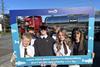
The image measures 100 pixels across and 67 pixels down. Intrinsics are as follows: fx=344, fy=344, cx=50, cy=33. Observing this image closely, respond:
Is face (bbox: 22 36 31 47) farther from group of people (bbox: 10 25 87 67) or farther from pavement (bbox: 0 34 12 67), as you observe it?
pavement (bbox: 0 34 12 67)

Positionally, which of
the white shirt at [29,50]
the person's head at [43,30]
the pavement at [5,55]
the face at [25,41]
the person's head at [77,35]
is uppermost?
the person's head at [43,30]

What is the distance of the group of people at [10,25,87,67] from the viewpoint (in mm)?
7641

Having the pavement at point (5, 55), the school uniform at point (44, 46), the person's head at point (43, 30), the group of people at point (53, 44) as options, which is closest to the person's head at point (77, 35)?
the group of people at point (53, 44)

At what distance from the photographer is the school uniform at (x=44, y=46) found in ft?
25.0

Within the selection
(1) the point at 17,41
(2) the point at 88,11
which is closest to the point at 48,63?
(1) the point at 17,41

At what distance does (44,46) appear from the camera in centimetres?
761

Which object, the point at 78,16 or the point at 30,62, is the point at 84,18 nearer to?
the point at 78,16

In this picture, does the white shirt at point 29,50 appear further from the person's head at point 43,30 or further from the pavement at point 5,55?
the pavement at point 5,55

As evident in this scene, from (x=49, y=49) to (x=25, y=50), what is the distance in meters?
0.55

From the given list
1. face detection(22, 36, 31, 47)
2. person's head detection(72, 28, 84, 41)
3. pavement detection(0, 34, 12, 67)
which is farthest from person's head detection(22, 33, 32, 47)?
pavement detection(0, 34, 12, 67)

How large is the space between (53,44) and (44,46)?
0.22 metres

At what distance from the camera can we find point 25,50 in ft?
25.4

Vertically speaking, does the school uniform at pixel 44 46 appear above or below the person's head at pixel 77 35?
below

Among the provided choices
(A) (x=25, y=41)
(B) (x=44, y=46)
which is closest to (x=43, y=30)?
(B) (x=44, y=46)
